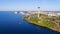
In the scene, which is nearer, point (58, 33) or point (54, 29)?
point (58, 33)

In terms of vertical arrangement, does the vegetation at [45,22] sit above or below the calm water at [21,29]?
above

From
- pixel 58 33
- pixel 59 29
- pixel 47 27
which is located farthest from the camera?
pixel 47 27

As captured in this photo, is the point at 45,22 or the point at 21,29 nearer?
the point at 21,29

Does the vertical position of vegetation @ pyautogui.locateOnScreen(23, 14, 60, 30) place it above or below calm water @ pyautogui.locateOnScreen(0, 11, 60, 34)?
above

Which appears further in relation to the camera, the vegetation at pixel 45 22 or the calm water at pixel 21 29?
the vegetation at pixel 45 22

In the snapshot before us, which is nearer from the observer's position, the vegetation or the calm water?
the calm water

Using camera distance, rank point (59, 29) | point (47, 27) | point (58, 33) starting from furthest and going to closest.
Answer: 1. point (47, 27)
2. point (59, 29)
3. point (58, 33)

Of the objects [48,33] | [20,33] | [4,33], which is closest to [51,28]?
[48,33]

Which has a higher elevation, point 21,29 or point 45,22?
point 45,22

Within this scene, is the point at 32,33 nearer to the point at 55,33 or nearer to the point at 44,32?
the point at 44,32

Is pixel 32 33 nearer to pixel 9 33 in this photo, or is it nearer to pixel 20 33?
pixel 20 33
